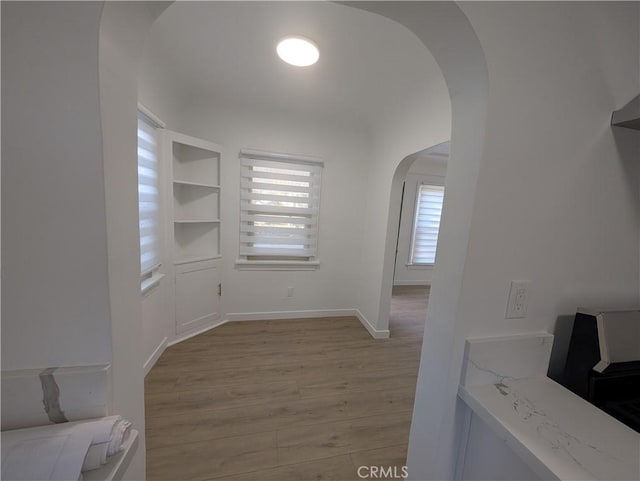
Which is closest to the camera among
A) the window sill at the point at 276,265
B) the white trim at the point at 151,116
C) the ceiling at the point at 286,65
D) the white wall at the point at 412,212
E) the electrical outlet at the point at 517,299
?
the electrical outlet at the point at 517,299

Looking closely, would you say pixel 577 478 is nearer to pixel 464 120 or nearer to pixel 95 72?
→ pixel 464 120

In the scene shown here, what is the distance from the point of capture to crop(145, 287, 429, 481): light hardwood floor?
52.6 inches

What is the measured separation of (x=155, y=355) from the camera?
2.08 m

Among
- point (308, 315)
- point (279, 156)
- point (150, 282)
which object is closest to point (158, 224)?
point (150, 282)

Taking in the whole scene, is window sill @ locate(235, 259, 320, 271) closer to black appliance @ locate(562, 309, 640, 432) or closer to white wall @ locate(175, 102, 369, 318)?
white wall @ locate(175, 102, 369, 318)

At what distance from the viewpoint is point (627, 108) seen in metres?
0.78

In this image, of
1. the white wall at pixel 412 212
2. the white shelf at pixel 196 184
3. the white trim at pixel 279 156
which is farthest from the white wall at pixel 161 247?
the white wall at pixel 412 212

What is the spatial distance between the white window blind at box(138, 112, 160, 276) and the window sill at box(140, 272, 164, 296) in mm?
82

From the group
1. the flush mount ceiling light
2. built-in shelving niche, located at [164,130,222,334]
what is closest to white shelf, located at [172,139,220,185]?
built-in shelving niche, located at [164,130,222,334]

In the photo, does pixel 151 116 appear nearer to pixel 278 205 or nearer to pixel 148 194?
pixel 148 194

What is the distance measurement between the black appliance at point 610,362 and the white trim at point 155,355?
264 cm

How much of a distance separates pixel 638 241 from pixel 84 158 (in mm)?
1809

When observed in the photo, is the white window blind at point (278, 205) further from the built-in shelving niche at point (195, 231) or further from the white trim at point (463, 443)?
the white trim at point (463, 443)

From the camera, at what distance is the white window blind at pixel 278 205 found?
9.01 feet
